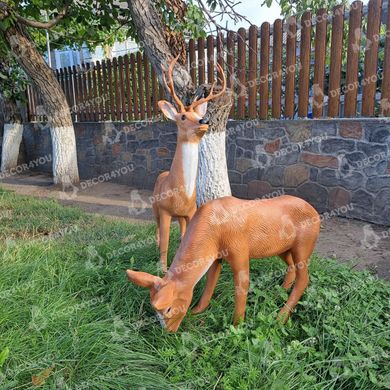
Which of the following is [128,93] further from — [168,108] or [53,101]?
[168,108]

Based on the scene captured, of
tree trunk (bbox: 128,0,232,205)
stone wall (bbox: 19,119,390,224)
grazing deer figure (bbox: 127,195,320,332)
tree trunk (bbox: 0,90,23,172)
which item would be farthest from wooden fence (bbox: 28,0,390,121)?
tree trunk (bbox: 0,90,23,172)

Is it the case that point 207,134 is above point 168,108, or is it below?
below

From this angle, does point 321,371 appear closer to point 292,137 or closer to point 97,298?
point 97,298

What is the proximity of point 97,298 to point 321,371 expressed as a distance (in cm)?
160

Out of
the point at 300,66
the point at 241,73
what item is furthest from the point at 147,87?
the point at 300,66

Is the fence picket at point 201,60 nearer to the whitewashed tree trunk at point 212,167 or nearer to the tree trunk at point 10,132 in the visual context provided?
the whitewashed tree trunk at point 212,167

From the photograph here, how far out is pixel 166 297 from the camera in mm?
2143

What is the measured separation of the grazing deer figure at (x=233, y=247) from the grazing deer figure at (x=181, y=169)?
2.01 feet

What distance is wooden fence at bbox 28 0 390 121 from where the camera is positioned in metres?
4.73

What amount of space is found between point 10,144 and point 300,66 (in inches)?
322

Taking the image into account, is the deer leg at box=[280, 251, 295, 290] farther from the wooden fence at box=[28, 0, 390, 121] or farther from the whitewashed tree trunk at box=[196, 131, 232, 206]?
the wooden fence at box=[28, 0, 390, 121]

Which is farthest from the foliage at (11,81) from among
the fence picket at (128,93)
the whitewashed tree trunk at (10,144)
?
the fence picket at (128,93)

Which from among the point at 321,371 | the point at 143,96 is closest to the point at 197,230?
the point at 321,371

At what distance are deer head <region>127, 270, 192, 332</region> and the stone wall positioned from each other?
340cm
